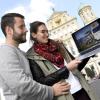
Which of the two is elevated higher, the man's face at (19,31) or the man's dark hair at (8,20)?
the man's dark hair at (8,20)

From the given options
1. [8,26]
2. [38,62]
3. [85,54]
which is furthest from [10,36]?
[85,54]

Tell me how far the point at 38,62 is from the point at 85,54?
505 millimetres

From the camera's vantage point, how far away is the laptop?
376cm

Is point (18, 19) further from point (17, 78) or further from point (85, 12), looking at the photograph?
point (85, 12)

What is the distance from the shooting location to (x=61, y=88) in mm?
3432

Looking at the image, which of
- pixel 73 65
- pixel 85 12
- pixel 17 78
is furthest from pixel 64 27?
pixel 17 78

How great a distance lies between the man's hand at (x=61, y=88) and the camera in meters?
3.35

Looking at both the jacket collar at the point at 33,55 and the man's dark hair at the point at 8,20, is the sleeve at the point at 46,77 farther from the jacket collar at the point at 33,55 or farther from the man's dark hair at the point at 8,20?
the man's dark hair at the point at 8,20

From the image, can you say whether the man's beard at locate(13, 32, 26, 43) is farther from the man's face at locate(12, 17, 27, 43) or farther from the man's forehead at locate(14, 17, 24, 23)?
the man's forehead at locate(14, 17, 24, 23)

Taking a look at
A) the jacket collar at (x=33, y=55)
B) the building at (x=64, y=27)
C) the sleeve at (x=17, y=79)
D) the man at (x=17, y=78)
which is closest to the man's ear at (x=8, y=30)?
the man at (x=17, y=78)

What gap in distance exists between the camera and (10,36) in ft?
11.2

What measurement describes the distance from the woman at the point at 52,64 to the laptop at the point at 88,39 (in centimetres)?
16

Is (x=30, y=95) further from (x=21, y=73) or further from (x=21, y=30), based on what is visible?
(x=21, y=30)

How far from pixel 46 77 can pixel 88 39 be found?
2.24 ft
